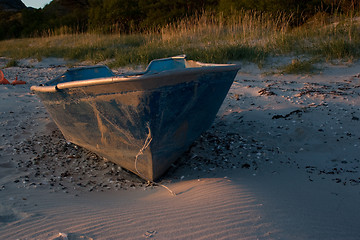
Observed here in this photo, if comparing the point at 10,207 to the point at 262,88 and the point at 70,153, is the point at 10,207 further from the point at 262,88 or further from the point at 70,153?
the point at 262,88

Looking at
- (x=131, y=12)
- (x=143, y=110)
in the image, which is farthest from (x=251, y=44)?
(x=131, y=12)

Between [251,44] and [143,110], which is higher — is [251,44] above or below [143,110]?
above

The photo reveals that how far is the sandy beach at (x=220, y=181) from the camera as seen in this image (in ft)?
7.58

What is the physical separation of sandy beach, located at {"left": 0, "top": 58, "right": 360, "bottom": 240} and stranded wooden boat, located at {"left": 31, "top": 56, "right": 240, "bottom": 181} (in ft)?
1.16

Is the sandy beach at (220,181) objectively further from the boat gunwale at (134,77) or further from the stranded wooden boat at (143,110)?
the boat gunwale at (134,77)

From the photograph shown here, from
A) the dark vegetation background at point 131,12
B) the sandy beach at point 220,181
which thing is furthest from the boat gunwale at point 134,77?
the dark vegetation background at point 131,12

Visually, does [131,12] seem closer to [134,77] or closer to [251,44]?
[251,44]

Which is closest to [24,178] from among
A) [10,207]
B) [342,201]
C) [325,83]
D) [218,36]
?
[10,207]

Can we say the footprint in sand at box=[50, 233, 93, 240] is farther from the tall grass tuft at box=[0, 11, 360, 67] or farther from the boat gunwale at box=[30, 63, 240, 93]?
the tall grass tuft at box=[0, 11, 360, 67]

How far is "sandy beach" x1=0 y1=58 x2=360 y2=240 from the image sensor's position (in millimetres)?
2311

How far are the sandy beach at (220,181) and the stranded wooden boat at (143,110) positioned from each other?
0.35 meters

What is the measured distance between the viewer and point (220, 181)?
3178 millimetres

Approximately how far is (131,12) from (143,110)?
2156cm

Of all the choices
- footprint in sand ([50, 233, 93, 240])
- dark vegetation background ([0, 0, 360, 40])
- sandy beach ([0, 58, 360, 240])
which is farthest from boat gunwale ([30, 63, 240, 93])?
dark vegetation background ([0, 0, 360, 40])
